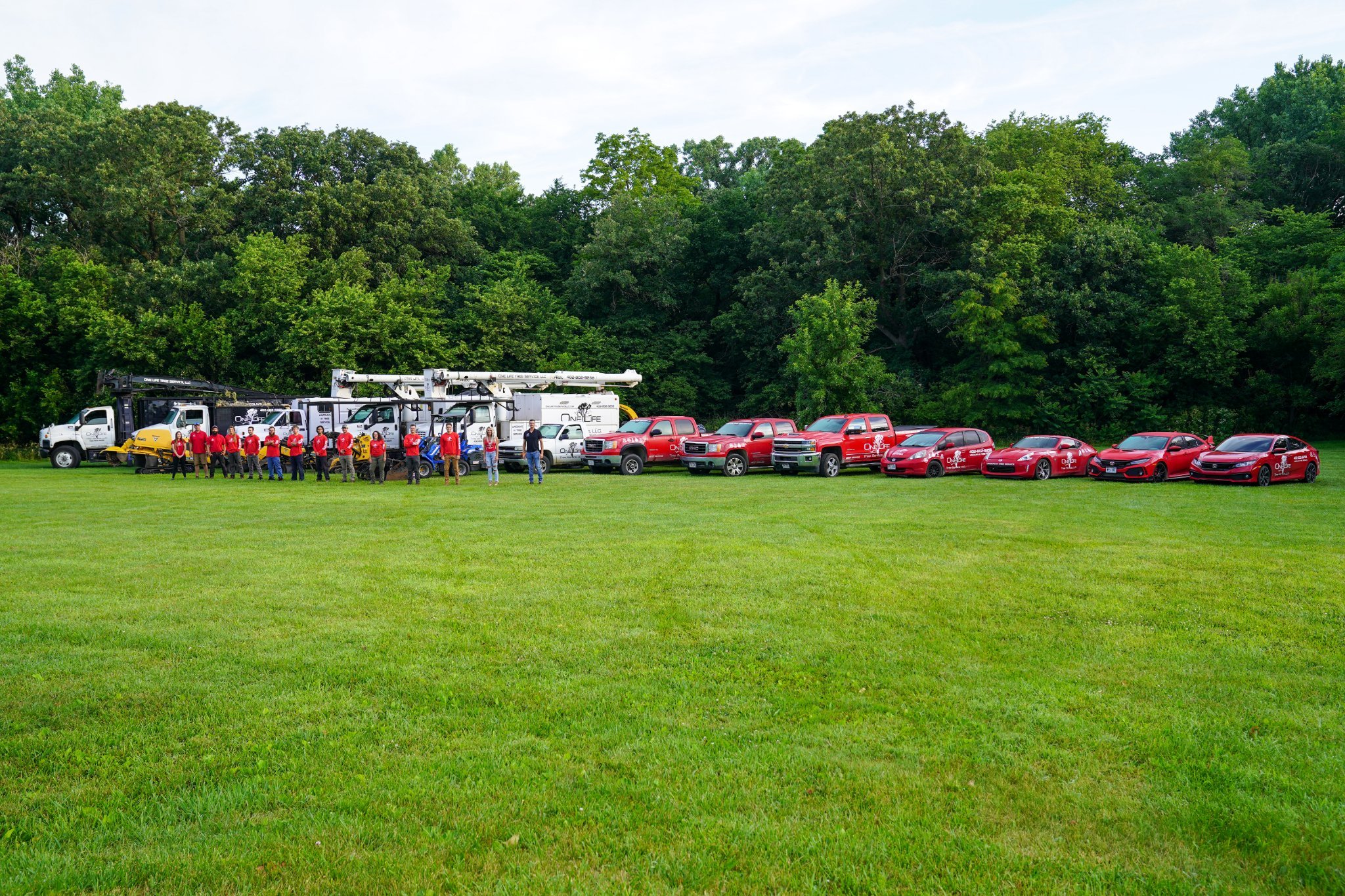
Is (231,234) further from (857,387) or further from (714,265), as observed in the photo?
(857,387)

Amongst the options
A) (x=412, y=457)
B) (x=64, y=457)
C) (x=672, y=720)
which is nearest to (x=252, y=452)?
(x=412, y=457)

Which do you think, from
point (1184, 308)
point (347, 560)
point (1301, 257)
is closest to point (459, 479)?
point (347, 560)

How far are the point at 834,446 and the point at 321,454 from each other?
48.8 feet

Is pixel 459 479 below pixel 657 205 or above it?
below

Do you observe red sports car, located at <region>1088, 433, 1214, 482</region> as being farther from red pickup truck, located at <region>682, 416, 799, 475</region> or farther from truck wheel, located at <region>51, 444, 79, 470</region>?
truck wheel, located at <region>51, 444, 79, 470</region>

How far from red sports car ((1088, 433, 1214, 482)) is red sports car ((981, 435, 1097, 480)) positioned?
3.15 ft

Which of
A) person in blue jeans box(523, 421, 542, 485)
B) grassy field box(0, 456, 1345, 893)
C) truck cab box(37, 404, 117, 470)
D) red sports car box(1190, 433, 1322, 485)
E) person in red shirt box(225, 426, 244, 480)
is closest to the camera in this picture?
grassy field box(0, 456, 1345, 893)

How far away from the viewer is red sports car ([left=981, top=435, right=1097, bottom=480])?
1016 inches

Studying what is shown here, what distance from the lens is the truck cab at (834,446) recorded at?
27.7m

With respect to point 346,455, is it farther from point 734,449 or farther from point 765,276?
point 765,276

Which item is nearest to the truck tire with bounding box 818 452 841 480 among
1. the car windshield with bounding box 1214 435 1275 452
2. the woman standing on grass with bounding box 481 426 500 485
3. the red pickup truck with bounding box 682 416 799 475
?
the red pickup truck with bounding box 682 416 799 475

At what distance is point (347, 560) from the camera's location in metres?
11.4

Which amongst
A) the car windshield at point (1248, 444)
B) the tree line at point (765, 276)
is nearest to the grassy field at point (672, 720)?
the car windshield at point (1248, 444)

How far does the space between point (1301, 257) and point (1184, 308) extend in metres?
8.56
